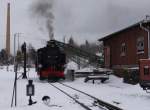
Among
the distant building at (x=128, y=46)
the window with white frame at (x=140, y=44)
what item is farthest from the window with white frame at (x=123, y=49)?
the window with white frame at (x=140, y=44)

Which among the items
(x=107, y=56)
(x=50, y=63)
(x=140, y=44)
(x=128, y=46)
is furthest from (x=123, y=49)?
(x=50, y=63)

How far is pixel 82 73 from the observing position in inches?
1405

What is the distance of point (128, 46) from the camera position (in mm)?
31984

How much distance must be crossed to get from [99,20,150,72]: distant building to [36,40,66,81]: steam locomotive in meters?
5.17

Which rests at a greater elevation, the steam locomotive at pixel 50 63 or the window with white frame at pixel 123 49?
the window with white frame at pixel 123 49

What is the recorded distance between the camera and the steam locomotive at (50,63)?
112 feet

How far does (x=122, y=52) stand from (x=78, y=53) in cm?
1352

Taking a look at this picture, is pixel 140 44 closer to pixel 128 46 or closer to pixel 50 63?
pixel 128 46

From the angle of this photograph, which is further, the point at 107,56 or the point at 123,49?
the point at 107,56

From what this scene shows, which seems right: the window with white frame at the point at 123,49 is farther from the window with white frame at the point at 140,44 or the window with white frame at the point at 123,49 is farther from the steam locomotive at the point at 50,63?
the steam locomotive at the point at 50,63

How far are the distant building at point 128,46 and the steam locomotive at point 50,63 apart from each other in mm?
5167

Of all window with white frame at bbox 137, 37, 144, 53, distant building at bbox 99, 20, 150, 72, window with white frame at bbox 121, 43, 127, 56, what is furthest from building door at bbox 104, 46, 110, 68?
window with white frame at bbox 137, 37, 144, 53

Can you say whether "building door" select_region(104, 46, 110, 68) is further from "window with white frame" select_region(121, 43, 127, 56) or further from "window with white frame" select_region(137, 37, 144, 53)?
"window with white frame" select_region(137, 37, 144, 53)

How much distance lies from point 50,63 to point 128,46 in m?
7.42
